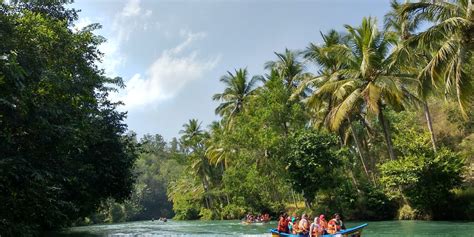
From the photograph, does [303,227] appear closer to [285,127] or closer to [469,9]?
[469,9]

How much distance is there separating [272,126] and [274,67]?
24.8ft

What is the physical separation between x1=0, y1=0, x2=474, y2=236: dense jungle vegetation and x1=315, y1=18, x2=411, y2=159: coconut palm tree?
93 mm

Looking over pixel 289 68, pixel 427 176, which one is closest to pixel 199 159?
pixel 289 68

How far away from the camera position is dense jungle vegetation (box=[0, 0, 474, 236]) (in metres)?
11.9

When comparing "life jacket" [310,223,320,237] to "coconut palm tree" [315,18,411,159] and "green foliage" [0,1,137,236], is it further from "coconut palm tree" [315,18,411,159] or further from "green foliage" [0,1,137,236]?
"coconut palm tree" [315,18,411,159]

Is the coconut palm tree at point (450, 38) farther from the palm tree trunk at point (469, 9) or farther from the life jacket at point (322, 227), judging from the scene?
the life jacket at point (322, 227)

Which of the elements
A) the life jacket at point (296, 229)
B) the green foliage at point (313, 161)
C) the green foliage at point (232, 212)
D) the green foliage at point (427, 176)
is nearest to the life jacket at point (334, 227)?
the life jacket at point (296, 229)

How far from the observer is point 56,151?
12805mm

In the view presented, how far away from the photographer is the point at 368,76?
27.6 m

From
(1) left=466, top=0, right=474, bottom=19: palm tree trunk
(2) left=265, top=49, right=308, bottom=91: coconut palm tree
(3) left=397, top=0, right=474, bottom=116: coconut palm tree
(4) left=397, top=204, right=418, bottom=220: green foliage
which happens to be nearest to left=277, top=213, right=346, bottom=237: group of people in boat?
(3) left=397, top=0, right=474, bottom=116: coconut palm tree

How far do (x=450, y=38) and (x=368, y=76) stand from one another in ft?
36.8

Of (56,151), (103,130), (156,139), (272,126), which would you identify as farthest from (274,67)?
(156,139)

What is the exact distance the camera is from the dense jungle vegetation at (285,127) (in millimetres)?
11852

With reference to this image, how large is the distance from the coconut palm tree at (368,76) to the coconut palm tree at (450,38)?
8.82 m
